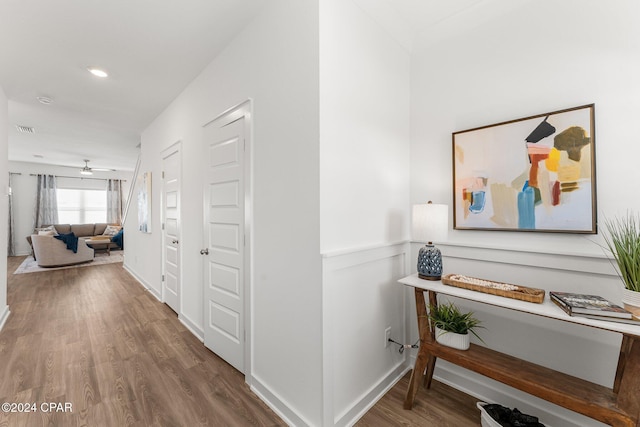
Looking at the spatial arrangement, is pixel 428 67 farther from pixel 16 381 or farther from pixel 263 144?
pixel 16 381

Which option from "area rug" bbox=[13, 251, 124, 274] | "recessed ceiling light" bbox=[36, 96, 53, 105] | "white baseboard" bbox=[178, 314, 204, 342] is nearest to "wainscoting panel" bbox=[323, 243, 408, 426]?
"white baseboard" bbox=[178, 314, 204, 342]

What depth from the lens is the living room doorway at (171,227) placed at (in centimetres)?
313

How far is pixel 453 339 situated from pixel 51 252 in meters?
7.82

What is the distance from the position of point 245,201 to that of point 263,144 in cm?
45

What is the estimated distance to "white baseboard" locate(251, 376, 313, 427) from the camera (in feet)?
5.09

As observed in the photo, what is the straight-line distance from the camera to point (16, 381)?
6.45 feet

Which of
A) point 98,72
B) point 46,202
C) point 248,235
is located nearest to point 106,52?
point 98,72

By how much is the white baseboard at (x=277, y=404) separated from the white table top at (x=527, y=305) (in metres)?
1.04

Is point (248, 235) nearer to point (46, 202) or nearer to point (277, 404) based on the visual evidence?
point (277, 404)

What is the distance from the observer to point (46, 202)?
7648 millimetres

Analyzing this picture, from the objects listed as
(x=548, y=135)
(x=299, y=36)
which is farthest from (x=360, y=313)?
(x=299, y=36)

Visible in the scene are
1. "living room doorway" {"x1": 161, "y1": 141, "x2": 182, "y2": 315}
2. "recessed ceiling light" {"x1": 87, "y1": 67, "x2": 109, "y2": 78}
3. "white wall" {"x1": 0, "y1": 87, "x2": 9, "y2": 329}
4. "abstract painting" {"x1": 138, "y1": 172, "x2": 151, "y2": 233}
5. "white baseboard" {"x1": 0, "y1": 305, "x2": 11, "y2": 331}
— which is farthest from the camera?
"abstract painting" {"x1": 138, "y1": 172, "x2": 151, "y2": 233}

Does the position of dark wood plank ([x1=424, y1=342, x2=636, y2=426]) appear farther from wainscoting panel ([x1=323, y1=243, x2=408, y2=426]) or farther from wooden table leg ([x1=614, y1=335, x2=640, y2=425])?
wainscoting panel ([x1=323, y1=243, x2=408, y2=426])

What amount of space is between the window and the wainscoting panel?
33.8 ft
